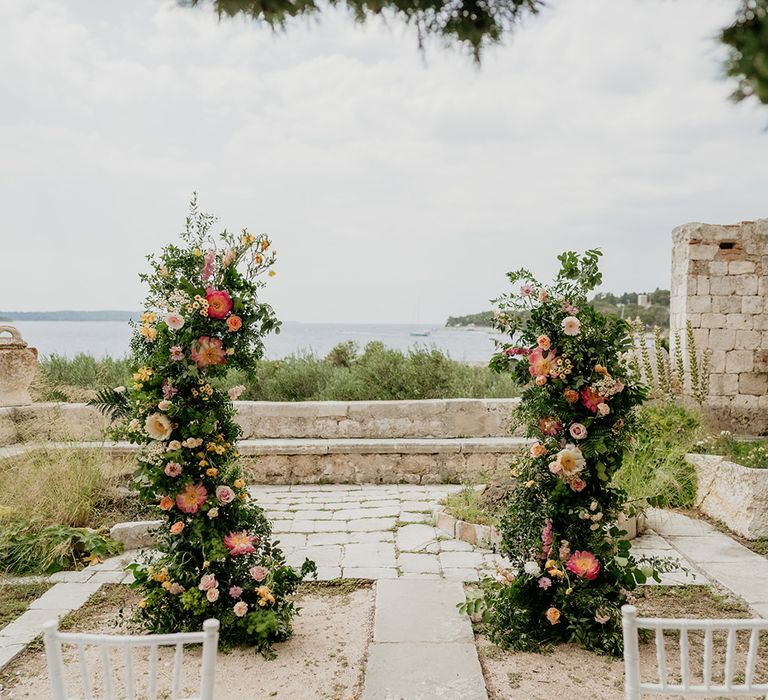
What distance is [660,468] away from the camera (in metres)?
5.64

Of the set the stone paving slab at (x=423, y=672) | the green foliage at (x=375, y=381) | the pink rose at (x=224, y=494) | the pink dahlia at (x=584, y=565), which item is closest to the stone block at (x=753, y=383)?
the green foliage at (x=375, y=381)

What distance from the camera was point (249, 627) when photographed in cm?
316

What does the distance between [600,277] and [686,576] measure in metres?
2.11

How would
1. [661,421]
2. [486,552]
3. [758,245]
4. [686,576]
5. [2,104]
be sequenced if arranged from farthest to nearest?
[758,245], [661,421], [486,552], [686,576], [2,104]

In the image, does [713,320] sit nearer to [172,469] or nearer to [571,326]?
[571,326]

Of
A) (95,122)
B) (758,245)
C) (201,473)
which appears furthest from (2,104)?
(758,245)

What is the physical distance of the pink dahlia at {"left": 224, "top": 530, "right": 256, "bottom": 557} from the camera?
3.17 metres

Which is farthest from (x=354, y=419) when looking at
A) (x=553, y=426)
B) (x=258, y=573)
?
(x=553, y=426)

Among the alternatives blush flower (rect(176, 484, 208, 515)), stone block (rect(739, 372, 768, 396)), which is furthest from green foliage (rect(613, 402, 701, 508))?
blush flower (rect(176, 484, 208, 515))

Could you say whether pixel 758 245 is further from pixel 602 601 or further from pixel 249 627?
pixel 249 627

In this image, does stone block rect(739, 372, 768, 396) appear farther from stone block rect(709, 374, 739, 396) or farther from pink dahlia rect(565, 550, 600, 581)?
pink dahlia rect(565, 550, 600, 581)

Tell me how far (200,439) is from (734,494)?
4.07 metres

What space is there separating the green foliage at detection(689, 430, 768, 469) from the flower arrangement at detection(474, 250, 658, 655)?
Result: 3055mm

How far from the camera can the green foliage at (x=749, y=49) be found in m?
1.22
